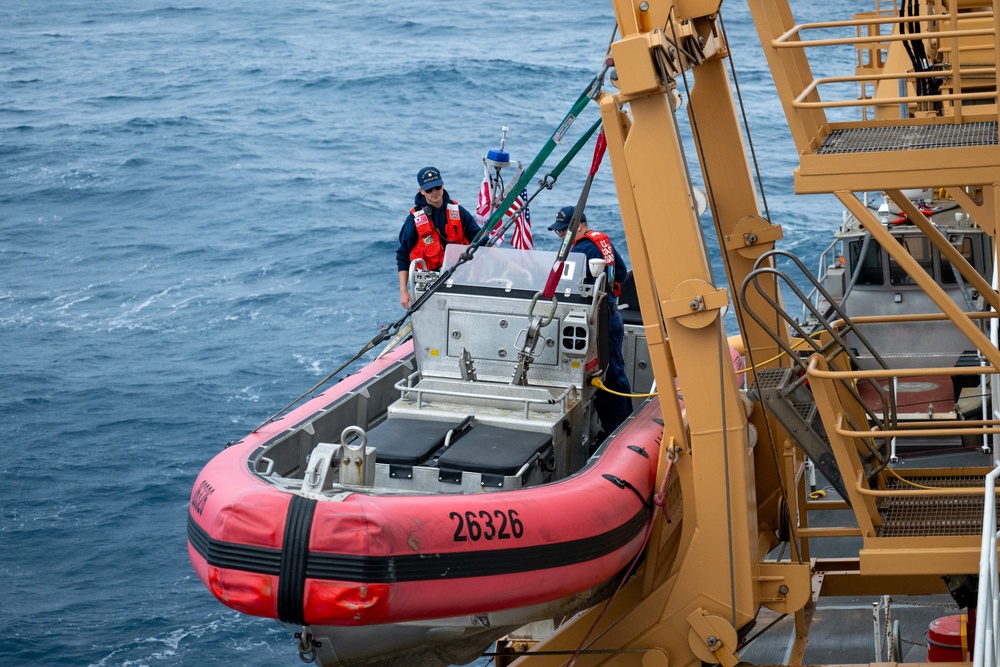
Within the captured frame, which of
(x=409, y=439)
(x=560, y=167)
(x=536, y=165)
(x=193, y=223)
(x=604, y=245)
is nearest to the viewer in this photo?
(x=409, y=439)

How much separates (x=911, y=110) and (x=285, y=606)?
9041mm

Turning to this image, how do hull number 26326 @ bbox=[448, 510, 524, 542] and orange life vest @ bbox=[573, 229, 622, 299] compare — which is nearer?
hull number 26326 @ bbox=[448, 510, 524, 542]

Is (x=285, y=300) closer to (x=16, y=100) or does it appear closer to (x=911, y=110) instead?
(x=911, y=110)

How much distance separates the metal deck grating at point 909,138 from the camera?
5.40 m

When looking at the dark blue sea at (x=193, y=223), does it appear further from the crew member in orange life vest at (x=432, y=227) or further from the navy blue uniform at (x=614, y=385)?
the navy blue uniform at (x=614, y=385)

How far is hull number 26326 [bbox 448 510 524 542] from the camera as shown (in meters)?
5.35

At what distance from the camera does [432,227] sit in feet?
28.8

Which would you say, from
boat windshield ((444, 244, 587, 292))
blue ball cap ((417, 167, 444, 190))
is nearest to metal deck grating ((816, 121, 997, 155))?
boat windshield ((444, 244, 587, 292))

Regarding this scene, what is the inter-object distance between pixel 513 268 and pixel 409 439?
1.39m

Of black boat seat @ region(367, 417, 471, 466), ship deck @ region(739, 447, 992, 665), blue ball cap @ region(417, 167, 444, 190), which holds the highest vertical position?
blue ball cap @ region(417, 167, 444, 190)

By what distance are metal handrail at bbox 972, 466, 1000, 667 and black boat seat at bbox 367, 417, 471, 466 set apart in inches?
109

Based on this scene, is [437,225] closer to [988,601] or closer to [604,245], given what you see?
[604,245]

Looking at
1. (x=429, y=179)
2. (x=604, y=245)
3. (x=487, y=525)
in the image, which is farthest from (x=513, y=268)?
(x=487, y=525)

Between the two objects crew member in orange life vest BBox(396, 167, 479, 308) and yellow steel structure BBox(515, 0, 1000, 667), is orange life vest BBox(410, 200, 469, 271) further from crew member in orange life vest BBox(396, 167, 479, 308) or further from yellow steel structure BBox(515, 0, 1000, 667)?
yellow steel structure BBox(515, 0, 1000, 667)
